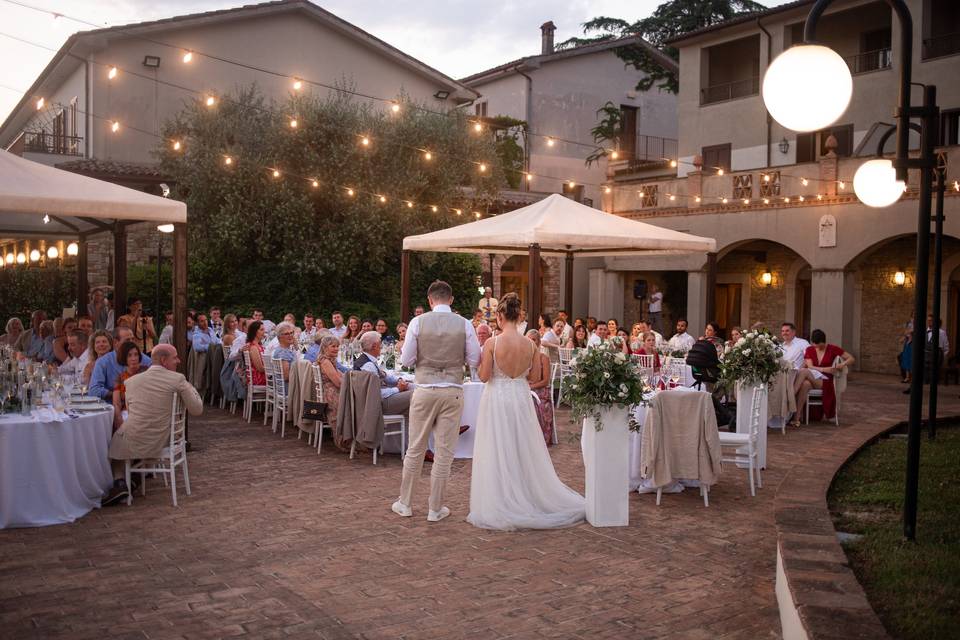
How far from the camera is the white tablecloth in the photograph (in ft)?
19.2

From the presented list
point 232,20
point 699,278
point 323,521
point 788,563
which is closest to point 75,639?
point 323,521

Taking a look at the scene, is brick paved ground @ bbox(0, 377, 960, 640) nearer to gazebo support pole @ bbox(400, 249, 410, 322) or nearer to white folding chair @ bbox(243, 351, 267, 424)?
white folding chair @ bbox(243, 351, 267, 424)

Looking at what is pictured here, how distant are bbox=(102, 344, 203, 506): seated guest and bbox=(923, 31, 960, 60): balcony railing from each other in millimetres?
17643

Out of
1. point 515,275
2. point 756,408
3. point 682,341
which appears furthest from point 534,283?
point 515,275

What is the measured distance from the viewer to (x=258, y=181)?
58.1ft

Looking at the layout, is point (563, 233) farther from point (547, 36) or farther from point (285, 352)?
point (547, 36)

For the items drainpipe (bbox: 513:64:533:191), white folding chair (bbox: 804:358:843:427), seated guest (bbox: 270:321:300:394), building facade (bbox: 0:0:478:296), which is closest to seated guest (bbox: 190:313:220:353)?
seated guest (bbox: 270:321:300:394)

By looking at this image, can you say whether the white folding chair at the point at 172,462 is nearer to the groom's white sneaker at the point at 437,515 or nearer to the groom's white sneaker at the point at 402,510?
the groom's white sneaker at the point at 402,510

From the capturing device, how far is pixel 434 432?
6137 mm

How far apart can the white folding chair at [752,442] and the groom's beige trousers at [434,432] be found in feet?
7.97

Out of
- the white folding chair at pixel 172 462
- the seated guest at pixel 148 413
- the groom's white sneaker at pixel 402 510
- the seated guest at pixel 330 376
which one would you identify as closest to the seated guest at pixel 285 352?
the seated guest at pixel 330 376

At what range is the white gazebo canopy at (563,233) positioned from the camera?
366 inches

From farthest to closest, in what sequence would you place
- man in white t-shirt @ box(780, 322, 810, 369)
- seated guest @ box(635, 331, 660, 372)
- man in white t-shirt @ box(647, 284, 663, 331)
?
man in white t-shirt @ box(647, 284, 663, 331), man in white t-shirt @ box(780, 322, 810, 369), seated guest @ box(635, 331, 660, 372)

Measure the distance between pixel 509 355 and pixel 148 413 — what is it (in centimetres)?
288
